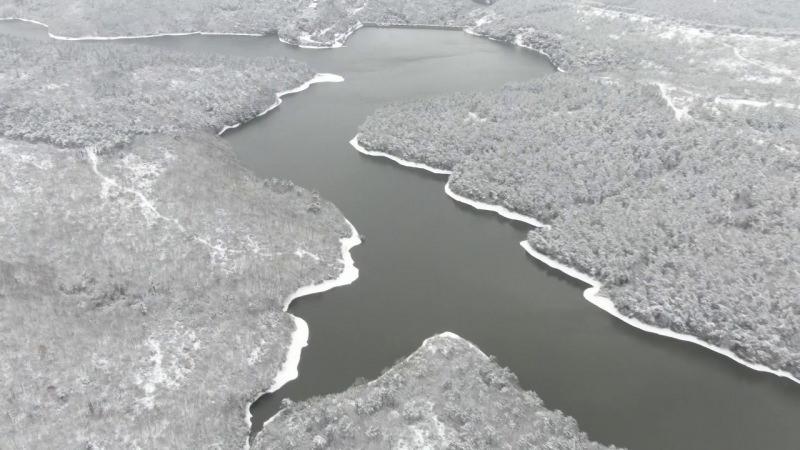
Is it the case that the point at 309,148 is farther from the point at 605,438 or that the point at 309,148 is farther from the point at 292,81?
the point at 605,438

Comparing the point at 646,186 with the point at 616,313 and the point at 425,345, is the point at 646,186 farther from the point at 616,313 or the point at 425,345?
the point at 425,345

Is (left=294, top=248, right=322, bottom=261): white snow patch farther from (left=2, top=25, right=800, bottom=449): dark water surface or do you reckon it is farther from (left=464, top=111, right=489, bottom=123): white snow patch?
(left=464, top=111, right=489, bottom=123): white snow patch

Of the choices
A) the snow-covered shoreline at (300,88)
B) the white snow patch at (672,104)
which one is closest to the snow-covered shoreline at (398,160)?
the snow-covered shoreline at (300,88)

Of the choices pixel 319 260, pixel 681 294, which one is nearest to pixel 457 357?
pixel 319 260

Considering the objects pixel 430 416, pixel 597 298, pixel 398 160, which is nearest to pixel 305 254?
pixel 430 416

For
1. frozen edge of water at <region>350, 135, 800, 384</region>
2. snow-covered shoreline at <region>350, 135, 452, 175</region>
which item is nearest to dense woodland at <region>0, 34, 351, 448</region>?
snow-covered shoreline at <region>350, 135, 452, 175</region>

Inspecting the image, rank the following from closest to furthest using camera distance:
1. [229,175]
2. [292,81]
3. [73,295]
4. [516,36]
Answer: [73,295], [229,175], [292,81], [516,36]
